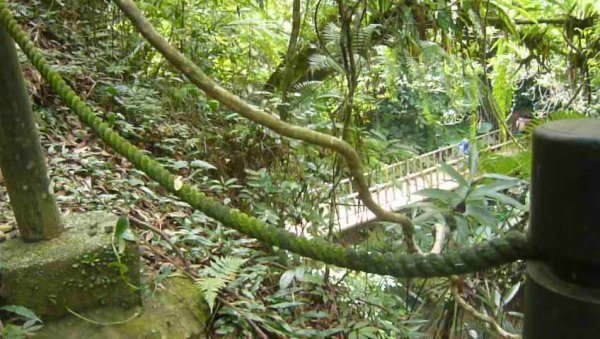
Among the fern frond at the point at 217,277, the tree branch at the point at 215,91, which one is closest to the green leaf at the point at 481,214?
the tree branch at the point at 215,91

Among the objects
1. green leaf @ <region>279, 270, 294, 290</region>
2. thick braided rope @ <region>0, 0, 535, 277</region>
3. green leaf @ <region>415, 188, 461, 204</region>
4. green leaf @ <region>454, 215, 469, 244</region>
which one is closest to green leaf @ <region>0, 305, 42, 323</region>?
thick braided rope @ <region>0, 0, 535, 277</region>

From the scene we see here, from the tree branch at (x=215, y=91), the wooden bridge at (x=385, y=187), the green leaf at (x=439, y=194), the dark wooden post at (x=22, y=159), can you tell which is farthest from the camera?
the wooden bridge at (x=385, y=187)

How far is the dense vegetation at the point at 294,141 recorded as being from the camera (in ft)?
5.52

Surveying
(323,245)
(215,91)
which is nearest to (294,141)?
(215,91)

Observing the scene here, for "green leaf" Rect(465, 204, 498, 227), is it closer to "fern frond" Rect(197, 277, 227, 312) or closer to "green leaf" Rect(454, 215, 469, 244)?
"green leaf" Rect(454, 215, 469, 244)

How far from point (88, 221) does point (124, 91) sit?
1.48 metres

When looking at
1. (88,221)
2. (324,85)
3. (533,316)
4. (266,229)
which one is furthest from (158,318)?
(324,85)

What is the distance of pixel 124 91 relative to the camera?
2818mm

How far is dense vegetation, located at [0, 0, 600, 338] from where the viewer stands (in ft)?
5.52

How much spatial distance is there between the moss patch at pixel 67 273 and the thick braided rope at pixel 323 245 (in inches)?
→ 18.4

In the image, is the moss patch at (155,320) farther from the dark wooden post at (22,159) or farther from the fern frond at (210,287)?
the dark wooden post at (22,159)

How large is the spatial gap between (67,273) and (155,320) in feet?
0.90

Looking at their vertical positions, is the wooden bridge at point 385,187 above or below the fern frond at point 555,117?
below

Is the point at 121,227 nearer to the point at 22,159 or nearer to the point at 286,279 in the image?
the point at 22,159
